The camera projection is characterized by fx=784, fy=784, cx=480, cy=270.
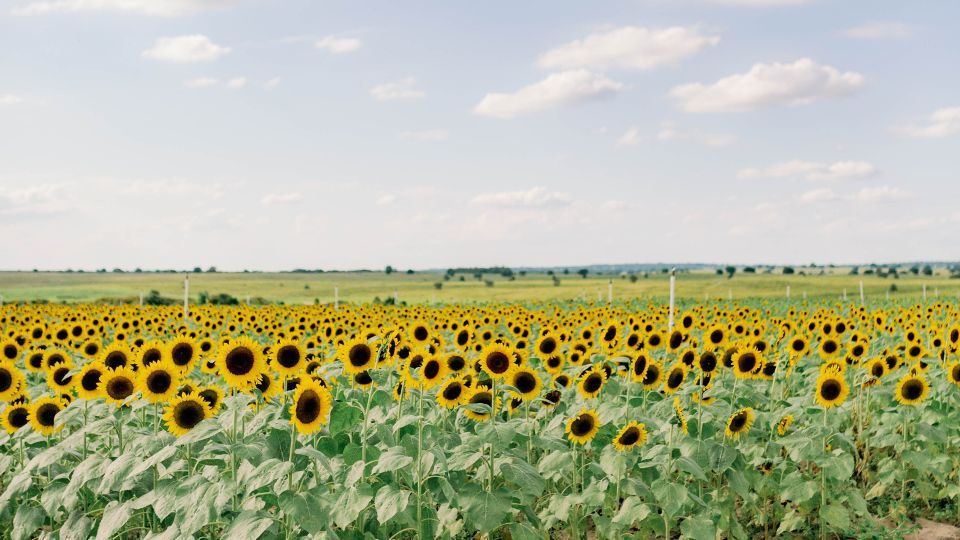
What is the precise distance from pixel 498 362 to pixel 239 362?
87.3 inches

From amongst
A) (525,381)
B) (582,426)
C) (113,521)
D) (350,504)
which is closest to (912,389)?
(582,426)

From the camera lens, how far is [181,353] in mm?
6305

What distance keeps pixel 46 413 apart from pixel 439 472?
3.74 m

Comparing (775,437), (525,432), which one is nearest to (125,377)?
(525,432)

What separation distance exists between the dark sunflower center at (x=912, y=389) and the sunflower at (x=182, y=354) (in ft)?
23.2

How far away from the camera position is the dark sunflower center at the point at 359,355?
6.28m

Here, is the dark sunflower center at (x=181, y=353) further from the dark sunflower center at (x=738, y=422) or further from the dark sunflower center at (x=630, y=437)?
the dark sunflower center at (x=738, y=422)

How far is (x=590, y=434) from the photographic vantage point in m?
6.64

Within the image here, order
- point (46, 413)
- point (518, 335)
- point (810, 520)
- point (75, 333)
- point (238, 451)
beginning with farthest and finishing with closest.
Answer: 1. point (75, 333)
2. point (518, 335)
3. point (810, 520)
4. point (46, 413)
5. point (238, 451)

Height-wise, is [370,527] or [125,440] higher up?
[125,440]

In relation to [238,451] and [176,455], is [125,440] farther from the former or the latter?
[238,451]

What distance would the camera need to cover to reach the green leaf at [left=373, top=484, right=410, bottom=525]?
17.1ft

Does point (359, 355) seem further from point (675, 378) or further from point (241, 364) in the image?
point (675, 378)

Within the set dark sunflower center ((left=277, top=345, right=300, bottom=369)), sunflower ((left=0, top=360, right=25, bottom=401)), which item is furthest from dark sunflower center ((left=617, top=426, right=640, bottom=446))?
sunflower ((left=0, top=360, right=25, bottom=401))
